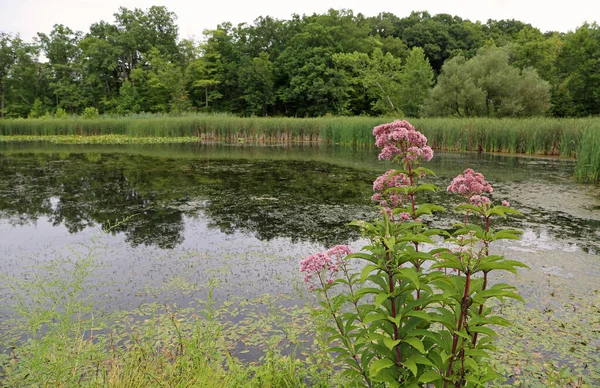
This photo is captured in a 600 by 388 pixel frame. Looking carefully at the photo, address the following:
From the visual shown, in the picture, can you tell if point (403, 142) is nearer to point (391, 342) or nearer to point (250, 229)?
point (391, 342)

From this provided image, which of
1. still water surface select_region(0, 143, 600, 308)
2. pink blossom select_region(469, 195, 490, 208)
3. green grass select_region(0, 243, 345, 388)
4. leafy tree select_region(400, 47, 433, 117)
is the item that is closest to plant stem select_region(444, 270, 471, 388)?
pink blossom select_region(469, 195, 490, 208)

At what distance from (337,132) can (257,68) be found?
89.1 ft

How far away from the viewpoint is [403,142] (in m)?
2.94

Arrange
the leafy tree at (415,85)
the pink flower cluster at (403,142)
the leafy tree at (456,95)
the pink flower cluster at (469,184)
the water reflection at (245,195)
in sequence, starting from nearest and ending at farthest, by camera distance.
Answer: the pink flower cluster at (403,142) < the pink flower cluster at (469,184) < the water reflection at (245,195) < the leafy tree at (456,95) < the leafy tree at (415,85)

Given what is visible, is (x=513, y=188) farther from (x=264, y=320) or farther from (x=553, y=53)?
(x=553, y=53)

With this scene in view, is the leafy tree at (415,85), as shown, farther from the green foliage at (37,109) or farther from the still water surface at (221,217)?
the green foliage at (37,109)

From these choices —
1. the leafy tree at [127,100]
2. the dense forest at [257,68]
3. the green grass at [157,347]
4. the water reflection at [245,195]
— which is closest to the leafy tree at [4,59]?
the dense forest at [257,68]

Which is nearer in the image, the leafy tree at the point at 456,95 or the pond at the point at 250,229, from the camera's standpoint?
the pond at the point at 250,229

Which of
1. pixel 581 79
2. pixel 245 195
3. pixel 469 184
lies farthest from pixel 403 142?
pixel 581 79

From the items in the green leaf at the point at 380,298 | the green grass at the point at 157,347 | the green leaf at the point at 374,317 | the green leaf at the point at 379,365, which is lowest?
the green grass at the point at 157,347

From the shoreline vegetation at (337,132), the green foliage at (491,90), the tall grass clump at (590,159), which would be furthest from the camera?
the green foliage at (491,90)

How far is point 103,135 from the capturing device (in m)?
29.0

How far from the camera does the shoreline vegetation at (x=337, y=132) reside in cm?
1609

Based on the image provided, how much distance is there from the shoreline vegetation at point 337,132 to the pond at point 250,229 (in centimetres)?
299
